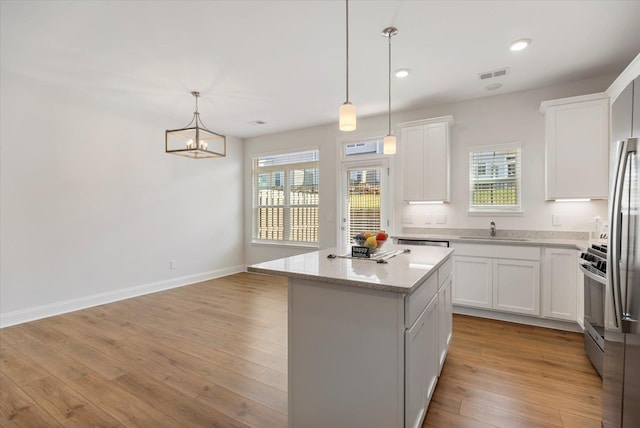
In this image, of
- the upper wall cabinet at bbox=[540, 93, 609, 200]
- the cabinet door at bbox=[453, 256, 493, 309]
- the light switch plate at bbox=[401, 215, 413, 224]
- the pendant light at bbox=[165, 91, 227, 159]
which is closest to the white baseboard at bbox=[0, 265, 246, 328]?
the pendant light at bbox=[165, 91, 227, 159]

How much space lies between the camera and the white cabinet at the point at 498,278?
3443mm

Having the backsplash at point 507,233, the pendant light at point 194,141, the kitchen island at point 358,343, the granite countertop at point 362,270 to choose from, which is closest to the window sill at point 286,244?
the backsplash at point 507,233

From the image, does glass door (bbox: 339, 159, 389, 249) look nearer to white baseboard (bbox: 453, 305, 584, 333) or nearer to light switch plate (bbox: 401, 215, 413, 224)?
light switch plate (bbox: 401, 215, 413, 224)

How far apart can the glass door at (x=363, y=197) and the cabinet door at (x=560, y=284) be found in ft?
7.02

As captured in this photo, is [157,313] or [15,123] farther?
[157,313]

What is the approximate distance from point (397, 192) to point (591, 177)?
2.27 meters

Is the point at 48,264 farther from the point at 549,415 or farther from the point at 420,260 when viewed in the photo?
the point at 549,415

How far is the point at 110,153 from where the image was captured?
14.6 feet

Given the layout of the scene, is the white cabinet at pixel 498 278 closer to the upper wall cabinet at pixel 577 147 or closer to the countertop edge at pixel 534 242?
the countertop edge at pixel 534 242

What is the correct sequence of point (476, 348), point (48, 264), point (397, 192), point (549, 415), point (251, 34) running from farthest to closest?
point (397, 192), point (48, 264), point (476, 348), point (251, 34), point (549, 415)

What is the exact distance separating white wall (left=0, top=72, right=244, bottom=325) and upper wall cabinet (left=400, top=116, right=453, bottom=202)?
369 centimetres

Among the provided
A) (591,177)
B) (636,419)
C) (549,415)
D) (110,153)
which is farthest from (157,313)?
(591,177)

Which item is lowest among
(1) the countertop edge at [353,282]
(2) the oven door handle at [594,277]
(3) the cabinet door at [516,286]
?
(3) the cabinet door at [516,286]

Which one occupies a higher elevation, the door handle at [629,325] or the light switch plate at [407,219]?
the light switch plate at [407,219]
